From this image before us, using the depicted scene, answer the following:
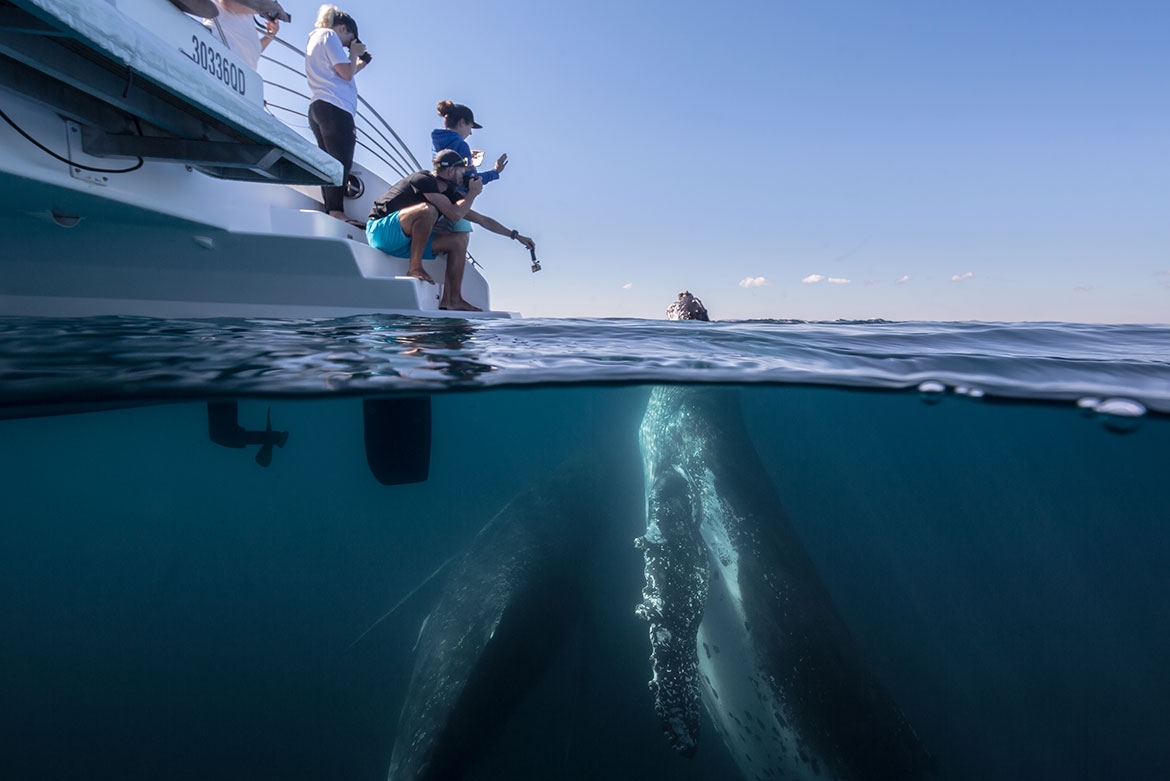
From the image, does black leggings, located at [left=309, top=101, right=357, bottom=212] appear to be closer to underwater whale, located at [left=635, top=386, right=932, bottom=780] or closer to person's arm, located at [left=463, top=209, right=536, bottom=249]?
person's arm, located at [left=463, top=209, right=536, bottom=249]

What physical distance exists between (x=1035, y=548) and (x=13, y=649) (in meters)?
22.0

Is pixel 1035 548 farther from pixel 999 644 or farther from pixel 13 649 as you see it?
pixel 13 649

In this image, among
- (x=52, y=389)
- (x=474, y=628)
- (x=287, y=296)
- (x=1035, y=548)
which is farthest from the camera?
(x=1035, y=548)

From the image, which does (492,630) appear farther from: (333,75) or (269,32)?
(269,32)

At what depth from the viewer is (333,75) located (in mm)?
6676

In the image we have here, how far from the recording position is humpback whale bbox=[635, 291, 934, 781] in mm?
4383

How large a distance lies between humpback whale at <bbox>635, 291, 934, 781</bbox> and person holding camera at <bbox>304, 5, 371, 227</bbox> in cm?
634

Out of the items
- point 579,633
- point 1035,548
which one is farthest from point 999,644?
point 579,633

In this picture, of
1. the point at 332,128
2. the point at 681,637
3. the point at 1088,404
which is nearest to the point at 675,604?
the point at 681,637

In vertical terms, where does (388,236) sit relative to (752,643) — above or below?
above

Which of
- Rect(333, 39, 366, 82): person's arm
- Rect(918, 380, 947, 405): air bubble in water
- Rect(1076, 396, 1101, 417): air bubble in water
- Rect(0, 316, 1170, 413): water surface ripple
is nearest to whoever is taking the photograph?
Rect(0, 316, 1170, 413): water surface ripple

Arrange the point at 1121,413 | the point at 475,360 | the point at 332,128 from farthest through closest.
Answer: the point at 332,128
the point at 1121,413
the point at 475,360

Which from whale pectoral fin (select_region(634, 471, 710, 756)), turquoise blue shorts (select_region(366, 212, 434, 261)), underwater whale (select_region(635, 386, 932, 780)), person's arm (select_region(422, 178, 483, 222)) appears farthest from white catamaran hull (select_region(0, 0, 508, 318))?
underwater whale (select_region(635, 386, 932, 780))

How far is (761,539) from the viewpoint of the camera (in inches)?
262
